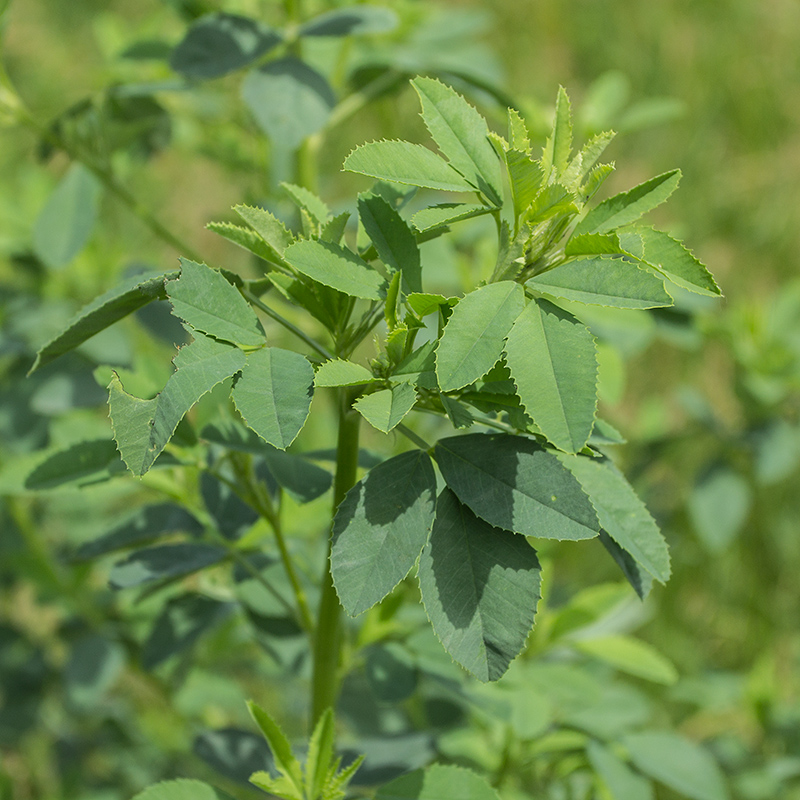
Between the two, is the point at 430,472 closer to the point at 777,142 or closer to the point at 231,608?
the point at 231,608

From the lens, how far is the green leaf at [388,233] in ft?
2.74

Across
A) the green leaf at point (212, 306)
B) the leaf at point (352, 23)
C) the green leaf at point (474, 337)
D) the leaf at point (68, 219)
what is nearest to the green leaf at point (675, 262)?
the green leaf at point (474, 337)

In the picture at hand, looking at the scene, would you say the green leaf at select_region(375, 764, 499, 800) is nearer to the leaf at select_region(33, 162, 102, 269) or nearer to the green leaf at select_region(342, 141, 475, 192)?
the green leaf at select_region(342, 141, 475, 192)

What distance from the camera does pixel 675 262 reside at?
2.54 feet

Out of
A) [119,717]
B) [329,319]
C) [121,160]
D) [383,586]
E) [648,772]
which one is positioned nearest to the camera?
[383,586]

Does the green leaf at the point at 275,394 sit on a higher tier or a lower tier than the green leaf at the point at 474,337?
lower

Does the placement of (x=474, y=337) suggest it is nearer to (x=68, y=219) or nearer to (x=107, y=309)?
(x=107, y=309)

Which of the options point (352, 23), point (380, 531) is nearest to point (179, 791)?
point (380, 531)

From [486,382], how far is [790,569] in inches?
94.0

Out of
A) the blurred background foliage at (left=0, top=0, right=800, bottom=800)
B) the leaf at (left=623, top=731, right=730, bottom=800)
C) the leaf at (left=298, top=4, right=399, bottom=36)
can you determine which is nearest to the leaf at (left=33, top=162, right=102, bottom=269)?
the blurred background foliage at (left=0, top=0, right=800, bottom=800)

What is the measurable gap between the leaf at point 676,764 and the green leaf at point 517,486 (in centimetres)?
82

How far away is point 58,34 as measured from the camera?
17.0 feet

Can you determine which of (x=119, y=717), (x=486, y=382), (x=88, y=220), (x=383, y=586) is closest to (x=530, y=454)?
(x=486, y=382)

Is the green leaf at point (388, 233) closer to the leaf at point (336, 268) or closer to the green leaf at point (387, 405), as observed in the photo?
the leaf at point (336, 268)
